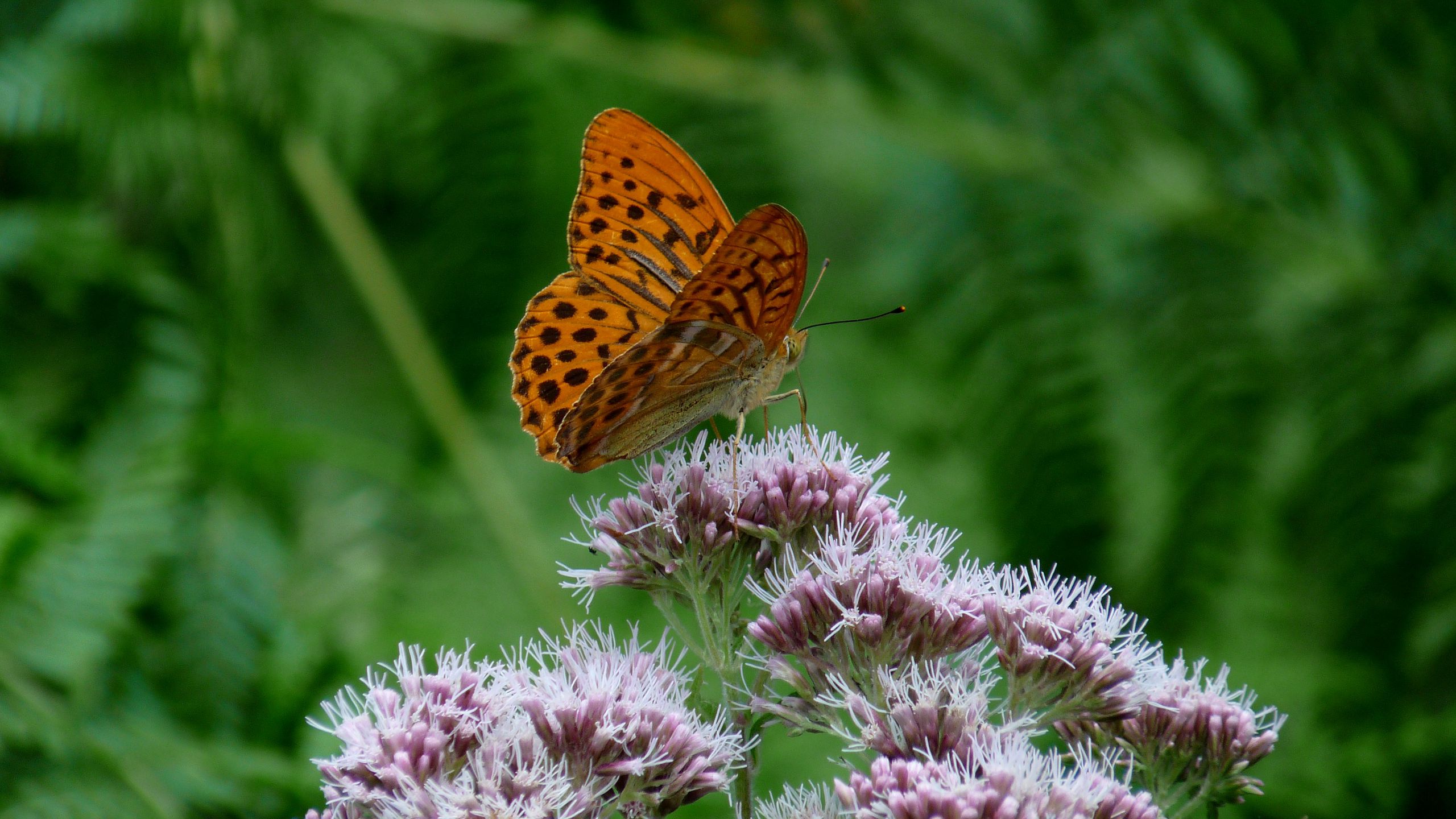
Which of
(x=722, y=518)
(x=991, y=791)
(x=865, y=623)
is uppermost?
(x=722, y=518)

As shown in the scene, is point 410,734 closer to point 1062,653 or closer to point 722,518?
point 722,518

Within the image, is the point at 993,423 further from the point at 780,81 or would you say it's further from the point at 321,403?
the point at 321,403

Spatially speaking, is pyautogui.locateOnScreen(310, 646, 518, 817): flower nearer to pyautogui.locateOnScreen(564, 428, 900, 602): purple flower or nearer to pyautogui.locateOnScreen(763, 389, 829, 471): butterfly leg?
pyautogui.locateOnScreen(564, 428, 900, 602): purple flower

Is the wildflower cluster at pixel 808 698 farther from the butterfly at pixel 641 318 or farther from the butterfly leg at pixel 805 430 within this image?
the butterfly at pixel 641 318

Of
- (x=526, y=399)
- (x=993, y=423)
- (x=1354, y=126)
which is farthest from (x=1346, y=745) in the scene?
(x=526, y=399)

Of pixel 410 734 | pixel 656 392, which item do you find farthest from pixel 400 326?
pixel 410 734

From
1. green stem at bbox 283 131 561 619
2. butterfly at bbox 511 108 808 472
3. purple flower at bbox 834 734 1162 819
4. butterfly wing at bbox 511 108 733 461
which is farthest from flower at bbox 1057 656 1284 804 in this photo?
green stem at bbox 283 131 561 619
